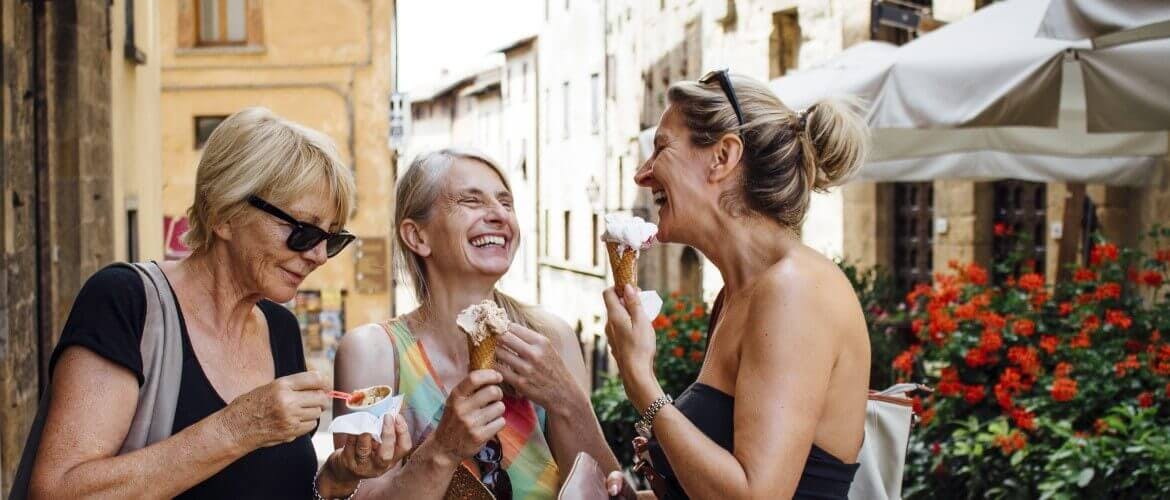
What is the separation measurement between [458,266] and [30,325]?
5415mm

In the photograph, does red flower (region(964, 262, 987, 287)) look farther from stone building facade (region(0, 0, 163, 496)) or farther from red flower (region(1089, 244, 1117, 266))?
stone building facade (region(0, 0, 163, 496))

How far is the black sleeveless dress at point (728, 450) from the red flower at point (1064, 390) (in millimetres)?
3105

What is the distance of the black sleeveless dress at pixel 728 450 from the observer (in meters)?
2.55

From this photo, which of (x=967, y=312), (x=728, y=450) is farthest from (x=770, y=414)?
(x=967, y=312)

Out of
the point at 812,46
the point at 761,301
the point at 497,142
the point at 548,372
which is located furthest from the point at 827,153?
the point at 497,142

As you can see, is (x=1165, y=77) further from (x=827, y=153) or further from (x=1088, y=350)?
(x=827, y=153)

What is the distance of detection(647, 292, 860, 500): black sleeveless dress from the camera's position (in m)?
2.55

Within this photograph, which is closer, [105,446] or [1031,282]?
[105,446]

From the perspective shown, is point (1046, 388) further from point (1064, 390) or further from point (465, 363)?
point (465, 363)

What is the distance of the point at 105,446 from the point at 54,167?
22.5 ft

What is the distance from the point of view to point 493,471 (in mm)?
3055

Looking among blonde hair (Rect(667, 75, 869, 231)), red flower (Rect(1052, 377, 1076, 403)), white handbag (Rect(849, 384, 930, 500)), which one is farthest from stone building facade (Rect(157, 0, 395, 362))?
blonde hair (Rect(667, 75, 869, 231))

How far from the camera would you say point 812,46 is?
16.9 meters

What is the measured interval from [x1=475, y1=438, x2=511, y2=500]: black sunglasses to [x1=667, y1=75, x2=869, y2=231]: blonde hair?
798mm
